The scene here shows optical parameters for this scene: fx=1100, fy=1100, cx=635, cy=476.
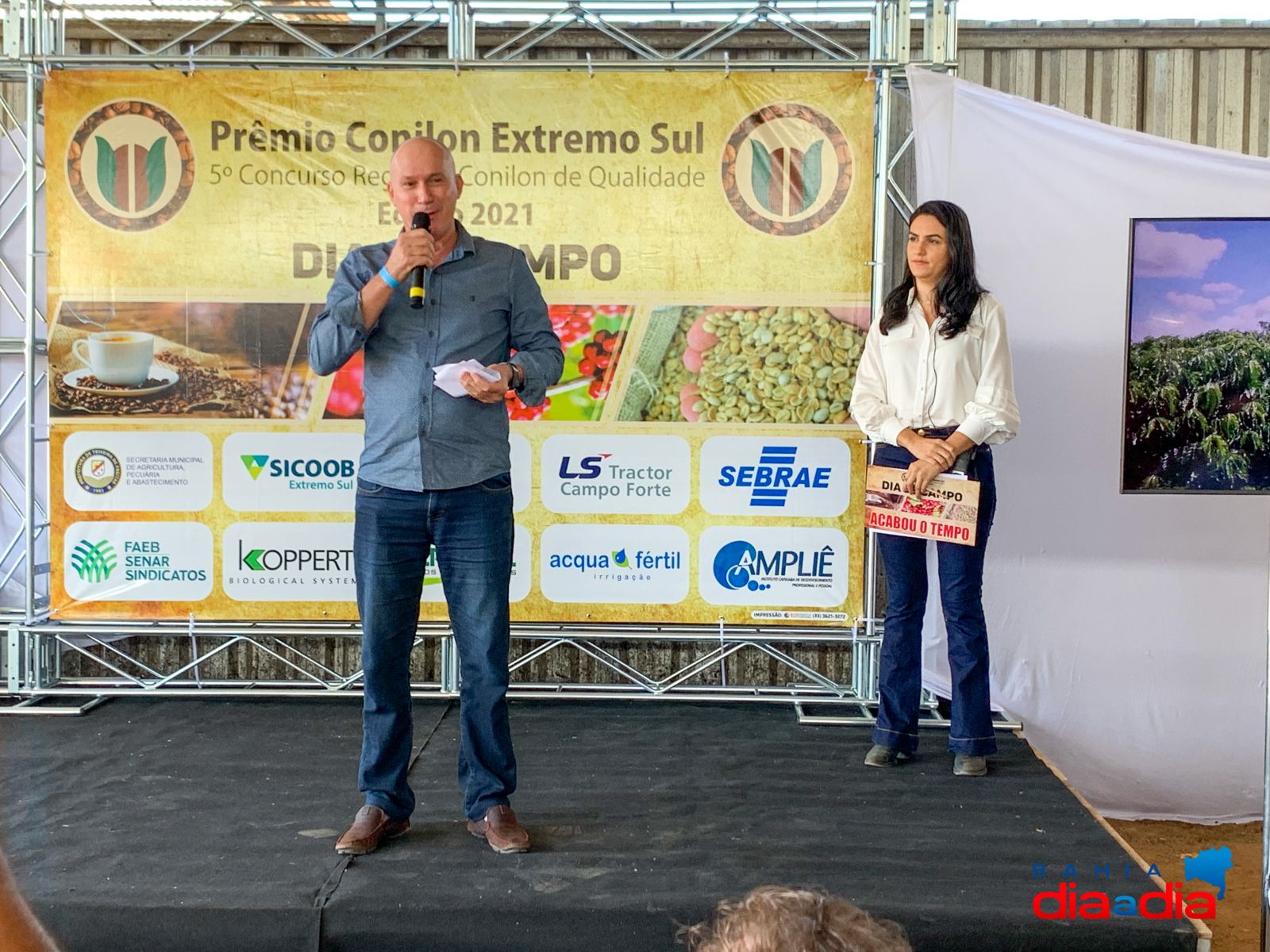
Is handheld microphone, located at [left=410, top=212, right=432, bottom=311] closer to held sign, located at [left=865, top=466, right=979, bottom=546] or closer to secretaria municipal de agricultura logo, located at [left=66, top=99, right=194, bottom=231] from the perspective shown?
held sign, located at [left=865, top=466, right=979, bottom=546]

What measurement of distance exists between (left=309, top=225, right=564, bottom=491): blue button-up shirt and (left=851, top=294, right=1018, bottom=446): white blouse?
45.0 inches

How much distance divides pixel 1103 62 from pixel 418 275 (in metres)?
3.10

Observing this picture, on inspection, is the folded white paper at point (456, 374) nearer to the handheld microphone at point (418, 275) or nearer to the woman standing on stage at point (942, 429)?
the handheld microphone at point (418, 275)

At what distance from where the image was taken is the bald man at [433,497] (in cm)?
264

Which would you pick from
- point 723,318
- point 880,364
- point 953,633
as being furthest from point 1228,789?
point 723,318

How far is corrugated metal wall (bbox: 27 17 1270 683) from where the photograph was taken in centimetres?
425

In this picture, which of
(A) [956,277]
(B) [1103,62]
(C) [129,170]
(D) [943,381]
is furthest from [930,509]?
(C) [129,170]

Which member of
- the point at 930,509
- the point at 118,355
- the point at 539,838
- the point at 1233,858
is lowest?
the point at 1233,858

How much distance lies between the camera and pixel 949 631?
332 cm

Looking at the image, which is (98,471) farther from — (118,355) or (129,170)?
(129,170)

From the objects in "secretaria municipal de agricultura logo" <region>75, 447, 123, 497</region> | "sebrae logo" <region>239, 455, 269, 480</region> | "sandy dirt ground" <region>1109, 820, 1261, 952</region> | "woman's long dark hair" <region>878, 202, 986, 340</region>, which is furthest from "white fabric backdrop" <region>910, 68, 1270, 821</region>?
"secretaria municipal de agricultura logo" <region>75, 447, 123, 497</region>

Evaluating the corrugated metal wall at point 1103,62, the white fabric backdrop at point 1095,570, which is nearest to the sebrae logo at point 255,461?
the corrugated metal wall at point 1103,62

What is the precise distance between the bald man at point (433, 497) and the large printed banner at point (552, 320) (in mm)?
1261

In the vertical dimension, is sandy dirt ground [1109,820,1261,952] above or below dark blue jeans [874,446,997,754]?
below
